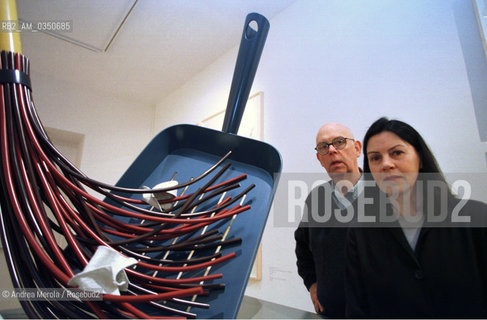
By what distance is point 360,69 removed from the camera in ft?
2.57

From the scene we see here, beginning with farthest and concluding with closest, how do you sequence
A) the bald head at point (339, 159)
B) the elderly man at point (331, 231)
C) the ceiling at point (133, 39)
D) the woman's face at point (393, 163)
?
the ceiling at point (133, 39) → the bald head at point (339, 159) → the elderly man at point (331, 231) → the woman's face at point (393, 163)

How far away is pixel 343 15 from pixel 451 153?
23.0 inches

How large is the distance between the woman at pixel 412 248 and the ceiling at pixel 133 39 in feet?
3.51

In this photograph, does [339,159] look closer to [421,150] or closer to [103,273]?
[421,150]

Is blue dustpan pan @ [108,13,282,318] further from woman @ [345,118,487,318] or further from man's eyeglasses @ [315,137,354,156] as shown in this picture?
man's eyeglasses @ [315,137,354,156]

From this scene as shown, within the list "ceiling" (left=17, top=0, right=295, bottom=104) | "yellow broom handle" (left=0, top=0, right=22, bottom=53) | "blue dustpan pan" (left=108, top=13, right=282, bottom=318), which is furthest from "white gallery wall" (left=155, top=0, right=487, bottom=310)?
"yellow broom handle" (left=0, top=0, right=22, bottom=53)

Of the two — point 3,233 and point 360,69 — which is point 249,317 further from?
point 360,69

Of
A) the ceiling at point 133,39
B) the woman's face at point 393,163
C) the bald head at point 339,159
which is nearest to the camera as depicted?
the woman's face at point 393,163

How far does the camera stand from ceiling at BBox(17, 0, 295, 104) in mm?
1203

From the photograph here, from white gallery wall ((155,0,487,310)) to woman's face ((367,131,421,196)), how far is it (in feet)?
1.07

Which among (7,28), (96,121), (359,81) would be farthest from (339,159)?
(96,121)

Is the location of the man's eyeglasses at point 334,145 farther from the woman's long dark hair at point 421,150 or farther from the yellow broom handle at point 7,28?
the yellow broom handle at point 7,28

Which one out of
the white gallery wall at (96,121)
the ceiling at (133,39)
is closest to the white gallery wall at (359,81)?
the ceiling at (133,39)

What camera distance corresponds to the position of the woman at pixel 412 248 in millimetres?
241
